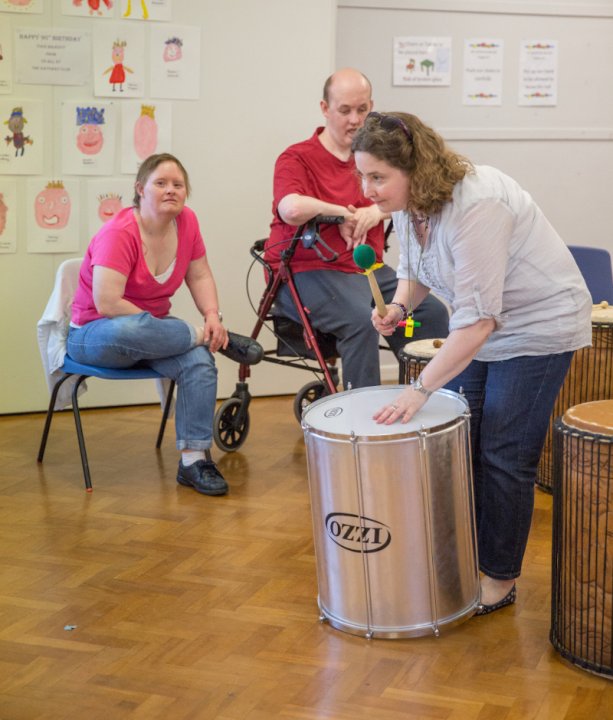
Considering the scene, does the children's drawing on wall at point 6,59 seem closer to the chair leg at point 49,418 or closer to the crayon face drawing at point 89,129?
the crayon face drawing at point 89,129

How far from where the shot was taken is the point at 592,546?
2.30m

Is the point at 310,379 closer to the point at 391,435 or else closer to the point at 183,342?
the point at 183,342

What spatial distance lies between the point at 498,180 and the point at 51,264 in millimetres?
2652

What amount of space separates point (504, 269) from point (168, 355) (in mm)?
1608

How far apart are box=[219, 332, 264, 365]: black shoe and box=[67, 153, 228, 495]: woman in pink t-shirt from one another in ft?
0.24

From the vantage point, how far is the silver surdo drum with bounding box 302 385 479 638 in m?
2.42

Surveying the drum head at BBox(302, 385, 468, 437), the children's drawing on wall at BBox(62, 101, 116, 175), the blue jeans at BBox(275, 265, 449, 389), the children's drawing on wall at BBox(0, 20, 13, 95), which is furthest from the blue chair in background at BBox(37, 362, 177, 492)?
the children's drawing on wall at BBox(0, 20, 13, 95)

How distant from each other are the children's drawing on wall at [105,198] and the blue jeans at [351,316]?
1002mm

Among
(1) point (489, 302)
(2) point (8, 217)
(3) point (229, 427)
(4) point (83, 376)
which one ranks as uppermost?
(2) point (8, 217)

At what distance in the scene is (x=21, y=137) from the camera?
4.43m

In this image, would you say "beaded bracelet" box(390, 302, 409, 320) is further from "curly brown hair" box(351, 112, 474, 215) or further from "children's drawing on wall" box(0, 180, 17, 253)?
"children's drawing on wall" box(0, 180, 17, 253)

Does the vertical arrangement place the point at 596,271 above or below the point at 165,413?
above

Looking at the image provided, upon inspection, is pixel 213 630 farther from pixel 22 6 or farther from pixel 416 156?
pixel 22 6

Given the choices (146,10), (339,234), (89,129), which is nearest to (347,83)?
(339,234)
